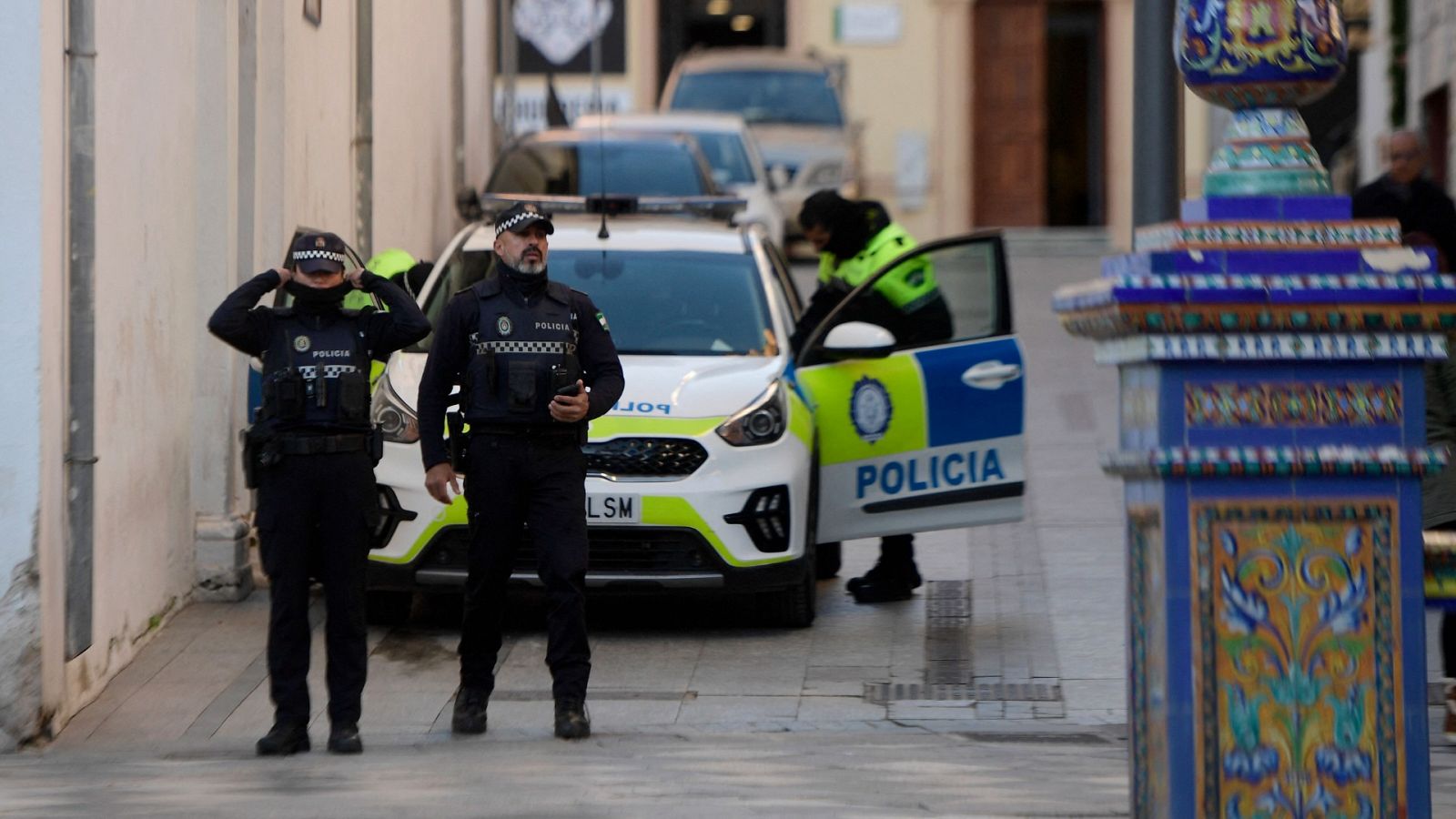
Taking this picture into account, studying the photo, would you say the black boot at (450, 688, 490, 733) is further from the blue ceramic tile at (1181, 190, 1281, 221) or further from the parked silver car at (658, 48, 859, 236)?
the parked silver car at (658, 48, 859, 236)

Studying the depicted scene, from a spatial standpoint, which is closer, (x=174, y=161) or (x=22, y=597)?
(x=22, y=597)

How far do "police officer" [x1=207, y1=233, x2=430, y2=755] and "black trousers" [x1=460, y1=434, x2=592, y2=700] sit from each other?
34 cm

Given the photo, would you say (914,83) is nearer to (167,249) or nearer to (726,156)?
(726,156)

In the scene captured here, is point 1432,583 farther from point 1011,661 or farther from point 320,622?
point 320,622

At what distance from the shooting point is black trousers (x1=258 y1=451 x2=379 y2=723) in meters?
7.30

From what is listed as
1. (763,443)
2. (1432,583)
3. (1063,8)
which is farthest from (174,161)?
(1063,8)

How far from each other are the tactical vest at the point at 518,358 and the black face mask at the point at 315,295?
1.47 ft

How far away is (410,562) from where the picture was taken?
360 inches

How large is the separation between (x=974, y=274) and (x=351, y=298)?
2517 millimetres

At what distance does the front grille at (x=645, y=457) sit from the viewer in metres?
9.09

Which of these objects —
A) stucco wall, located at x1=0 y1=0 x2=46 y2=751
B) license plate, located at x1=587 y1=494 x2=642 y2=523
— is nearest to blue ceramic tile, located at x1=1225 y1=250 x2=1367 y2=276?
stucco wall, located at x1=0 y1=0 x2=46 y2=751

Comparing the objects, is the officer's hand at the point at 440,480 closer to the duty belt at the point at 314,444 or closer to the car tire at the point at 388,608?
the duty belt at the point at 314,444

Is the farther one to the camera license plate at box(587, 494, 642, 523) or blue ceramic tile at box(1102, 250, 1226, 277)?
license plate at box(587, 494, 642, 523)

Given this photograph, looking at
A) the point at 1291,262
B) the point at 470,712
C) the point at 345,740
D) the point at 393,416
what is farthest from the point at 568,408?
the point at 1291,262
